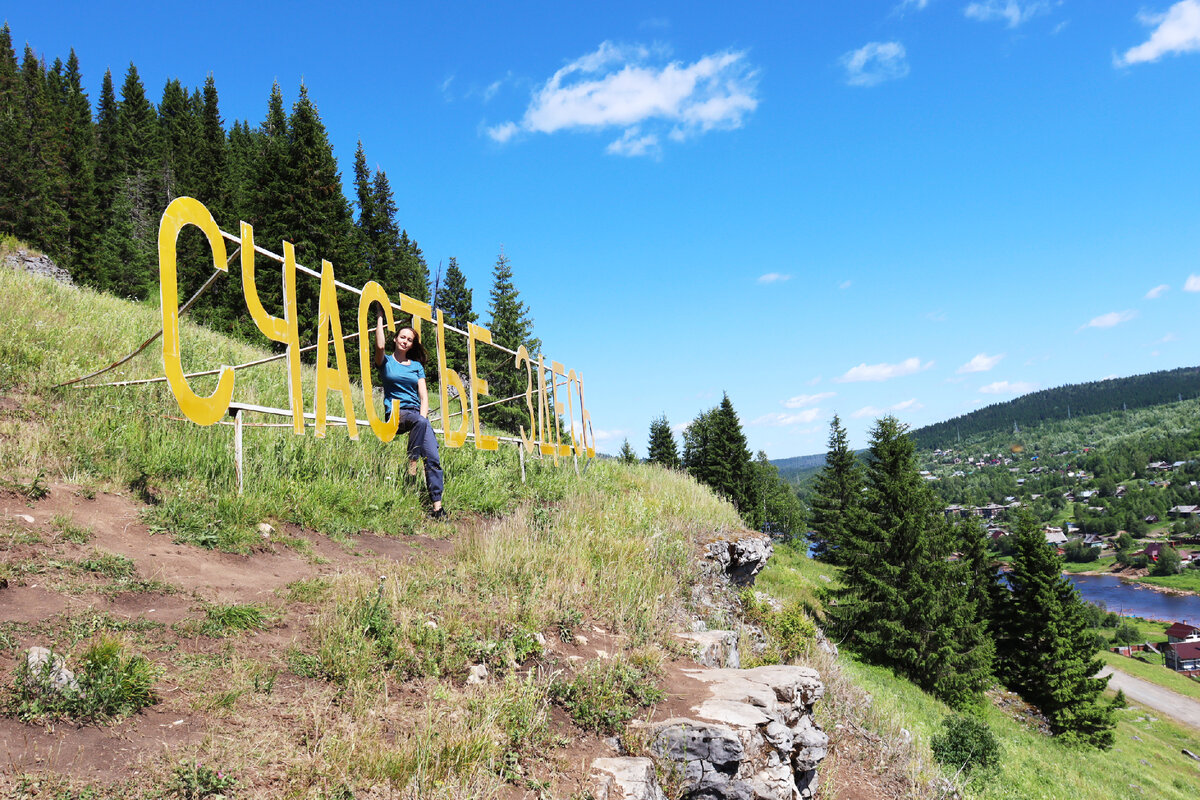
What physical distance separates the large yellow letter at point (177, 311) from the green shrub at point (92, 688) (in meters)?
2.39

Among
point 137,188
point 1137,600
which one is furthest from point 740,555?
point 1137,600

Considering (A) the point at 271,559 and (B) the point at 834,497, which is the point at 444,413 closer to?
(A) the point at 271,559

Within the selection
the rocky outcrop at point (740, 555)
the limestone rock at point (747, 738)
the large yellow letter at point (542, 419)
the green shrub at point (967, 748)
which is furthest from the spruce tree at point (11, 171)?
the green shrub at point (967, 748)

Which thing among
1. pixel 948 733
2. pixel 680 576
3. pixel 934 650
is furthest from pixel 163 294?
pixel 934 650

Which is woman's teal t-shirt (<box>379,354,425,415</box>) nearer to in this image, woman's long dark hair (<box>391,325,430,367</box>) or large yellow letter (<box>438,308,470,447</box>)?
woman's long dark hair (<box>391,325,430,367</box>)

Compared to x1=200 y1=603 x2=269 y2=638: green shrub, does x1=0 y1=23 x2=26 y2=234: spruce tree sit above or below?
above

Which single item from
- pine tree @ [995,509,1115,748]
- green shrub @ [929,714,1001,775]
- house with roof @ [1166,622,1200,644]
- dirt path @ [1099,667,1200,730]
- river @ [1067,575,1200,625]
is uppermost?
green shrub @ [929,714,1001,775]

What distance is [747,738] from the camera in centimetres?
442

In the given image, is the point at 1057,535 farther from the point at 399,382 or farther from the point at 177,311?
the point at 177,311

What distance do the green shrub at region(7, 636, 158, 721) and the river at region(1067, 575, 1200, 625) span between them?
11554 centimetres

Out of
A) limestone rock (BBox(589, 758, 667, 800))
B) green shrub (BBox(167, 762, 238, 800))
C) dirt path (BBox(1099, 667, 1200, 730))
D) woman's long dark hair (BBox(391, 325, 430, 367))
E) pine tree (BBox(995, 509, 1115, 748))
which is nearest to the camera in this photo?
green shrub (BBox(167, 762, 238, 800))

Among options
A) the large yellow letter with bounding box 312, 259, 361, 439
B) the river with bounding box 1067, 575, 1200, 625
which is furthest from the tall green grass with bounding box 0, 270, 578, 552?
the river with bounding box 1067, 575, 1200, 625

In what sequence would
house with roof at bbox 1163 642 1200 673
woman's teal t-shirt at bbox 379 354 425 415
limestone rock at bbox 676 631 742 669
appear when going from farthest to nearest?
house with roof at bbox 1163 642 1200 673
woman's teal t-shirt at bbox 379 354 425 415
limestone rock at bbox 676 631 742 669

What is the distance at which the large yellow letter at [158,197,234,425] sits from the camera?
5.00 meters
